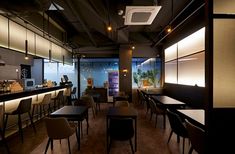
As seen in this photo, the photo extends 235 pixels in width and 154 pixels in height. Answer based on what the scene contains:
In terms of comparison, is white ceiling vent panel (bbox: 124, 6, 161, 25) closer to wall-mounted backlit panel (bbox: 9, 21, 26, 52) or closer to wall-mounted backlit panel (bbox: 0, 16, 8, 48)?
wall-mounted backlit panel (bbox: 0, 16, 8, 48)

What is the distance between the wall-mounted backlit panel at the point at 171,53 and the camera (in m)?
7.98

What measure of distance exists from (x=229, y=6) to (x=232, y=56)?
0.59 meters

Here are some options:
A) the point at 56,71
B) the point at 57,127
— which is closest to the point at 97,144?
the point at 57,127

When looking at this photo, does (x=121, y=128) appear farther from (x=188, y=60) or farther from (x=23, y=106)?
(x=188, y=60)

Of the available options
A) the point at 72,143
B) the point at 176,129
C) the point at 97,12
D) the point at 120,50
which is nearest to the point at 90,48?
the point at 120,50

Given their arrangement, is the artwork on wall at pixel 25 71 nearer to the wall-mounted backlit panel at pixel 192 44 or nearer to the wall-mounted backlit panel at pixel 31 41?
the wall-mounted backlit panel at pixel 31 41

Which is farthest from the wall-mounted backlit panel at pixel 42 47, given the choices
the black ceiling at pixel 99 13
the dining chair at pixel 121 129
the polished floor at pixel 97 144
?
the dining chair at pixel 121 129

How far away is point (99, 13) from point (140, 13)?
1.61 metres

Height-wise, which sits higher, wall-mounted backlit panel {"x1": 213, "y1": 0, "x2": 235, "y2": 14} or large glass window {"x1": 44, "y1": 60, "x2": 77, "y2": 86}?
wall-mounted backlit panel {"x1": 213, "y1": 0, "x2": 235, "y2": 14}

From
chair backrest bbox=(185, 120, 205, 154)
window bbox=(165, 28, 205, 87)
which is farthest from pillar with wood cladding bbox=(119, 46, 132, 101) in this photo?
chair backrest bbox=(185, 120, 205, 154)

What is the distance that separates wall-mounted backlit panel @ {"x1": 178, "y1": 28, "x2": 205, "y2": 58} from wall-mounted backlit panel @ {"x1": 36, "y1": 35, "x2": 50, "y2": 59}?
5.73m

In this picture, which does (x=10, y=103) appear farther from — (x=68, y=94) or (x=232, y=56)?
(x=232, y=56)

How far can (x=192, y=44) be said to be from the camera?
616 centimetres

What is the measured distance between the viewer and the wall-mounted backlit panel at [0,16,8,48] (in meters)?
4.99
